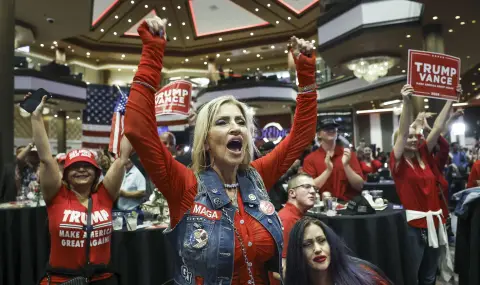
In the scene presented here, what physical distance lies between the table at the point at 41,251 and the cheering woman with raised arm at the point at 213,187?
7.08 ft

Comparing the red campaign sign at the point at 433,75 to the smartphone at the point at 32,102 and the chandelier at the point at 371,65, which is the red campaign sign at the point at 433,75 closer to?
the smartphone at the point at 32,102

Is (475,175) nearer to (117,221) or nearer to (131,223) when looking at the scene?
(131,223)

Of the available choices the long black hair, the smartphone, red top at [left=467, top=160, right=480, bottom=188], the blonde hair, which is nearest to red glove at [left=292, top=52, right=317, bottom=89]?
the blonde hair

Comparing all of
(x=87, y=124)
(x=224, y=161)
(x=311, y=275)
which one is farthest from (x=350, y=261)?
(x=87, y=124)

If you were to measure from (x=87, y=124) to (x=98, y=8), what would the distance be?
5430 millimetres

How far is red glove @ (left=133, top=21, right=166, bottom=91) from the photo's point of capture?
47.4 inches

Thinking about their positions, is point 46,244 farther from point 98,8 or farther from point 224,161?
point 98,8

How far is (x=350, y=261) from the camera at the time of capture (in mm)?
1949

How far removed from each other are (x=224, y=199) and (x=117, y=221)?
2.44m

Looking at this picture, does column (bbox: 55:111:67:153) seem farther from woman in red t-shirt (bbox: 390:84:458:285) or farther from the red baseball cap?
woman in red t-shirt (bbox: 390:84:458:285)

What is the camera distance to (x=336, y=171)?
14.0 ft

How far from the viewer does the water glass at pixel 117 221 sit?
3.43 m

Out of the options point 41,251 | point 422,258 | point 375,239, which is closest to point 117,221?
point 41,251

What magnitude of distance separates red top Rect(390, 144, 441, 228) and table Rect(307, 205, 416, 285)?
25 cm
